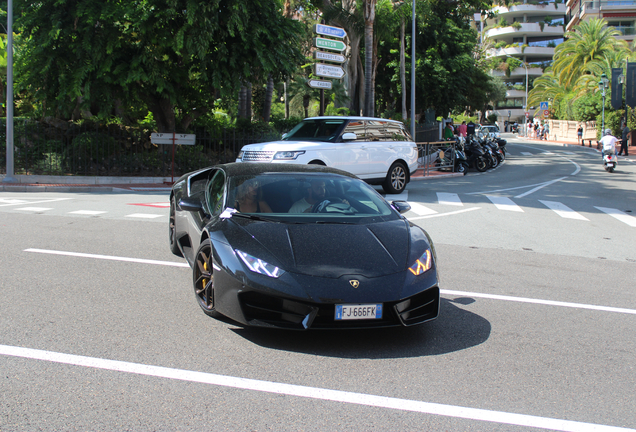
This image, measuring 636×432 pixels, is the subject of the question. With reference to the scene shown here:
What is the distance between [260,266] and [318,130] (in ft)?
36.9

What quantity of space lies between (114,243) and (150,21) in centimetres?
1161

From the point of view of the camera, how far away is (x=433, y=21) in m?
40.8

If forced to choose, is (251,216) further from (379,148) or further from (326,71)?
(326,71)

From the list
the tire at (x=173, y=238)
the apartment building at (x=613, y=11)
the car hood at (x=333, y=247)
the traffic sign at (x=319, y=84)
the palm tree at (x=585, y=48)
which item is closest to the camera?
the car hood at (x=333, y=247)

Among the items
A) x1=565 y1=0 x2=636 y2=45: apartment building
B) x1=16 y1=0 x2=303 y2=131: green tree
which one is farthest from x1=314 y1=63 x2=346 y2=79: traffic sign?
x1=565 y1=0 x2=636 y2=45: apartment building

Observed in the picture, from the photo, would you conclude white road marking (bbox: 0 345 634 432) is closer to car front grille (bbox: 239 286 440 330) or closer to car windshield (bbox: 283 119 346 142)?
car front grille (bbox: 239 286 440 330)

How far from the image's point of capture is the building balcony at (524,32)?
109062mm

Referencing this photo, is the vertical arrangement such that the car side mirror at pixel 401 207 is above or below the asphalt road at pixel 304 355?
above

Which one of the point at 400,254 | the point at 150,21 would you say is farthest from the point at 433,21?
the point at 400,254

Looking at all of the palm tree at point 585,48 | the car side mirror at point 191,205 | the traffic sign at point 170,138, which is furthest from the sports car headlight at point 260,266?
the palm tree at point 585,48

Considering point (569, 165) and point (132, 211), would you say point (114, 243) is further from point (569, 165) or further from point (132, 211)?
point (569, 165)

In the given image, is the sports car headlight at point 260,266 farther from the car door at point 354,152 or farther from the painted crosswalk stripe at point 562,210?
the car door at point 354,152

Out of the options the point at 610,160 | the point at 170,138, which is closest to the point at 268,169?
the point at 170,138

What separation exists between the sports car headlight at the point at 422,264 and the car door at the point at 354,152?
32.3 feet
